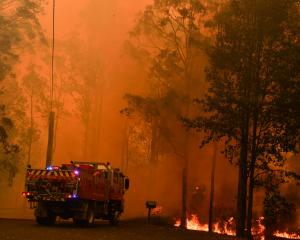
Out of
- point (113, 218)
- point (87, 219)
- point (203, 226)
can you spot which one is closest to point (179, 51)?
point (203, 226)

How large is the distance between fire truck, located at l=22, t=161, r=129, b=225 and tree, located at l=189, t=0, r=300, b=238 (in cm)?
447

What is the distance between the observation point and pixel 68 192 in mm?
18750

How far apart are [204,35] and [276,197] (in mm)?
13919

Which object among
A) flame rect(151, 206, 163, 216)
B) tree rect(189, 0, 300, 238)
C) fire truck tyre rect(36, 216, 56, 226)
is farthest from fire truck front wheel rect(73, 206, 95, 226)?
flame rect(151, 206, 163, 216)

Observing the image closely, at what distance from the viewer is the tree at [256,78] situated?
63.9ft

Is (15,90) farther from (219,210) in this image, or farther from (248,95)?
(248,95)

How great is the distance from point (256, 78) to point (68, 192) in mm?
7942

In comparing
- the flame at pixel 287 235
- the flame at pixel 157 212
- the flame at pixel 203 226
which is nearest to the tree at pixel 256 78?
the flame at pixel 287 235

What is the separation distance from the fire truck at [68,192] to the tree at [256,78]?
4466 millimetres

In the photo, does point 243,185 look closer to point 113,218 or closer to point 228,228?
point 113,218

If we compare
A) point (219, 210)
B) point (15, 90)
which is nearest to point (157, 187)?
point (219, 210)

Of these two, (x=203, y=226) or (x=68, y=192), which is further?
(x=203, y=226)

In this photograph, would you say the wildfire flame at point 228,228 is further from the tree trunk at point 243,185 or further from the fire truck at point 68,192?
the fire truck at point 68,192

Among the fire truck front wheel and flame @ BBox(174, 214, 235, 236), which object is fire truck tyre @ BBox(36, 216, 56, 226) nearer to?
the fire truck front wheel
